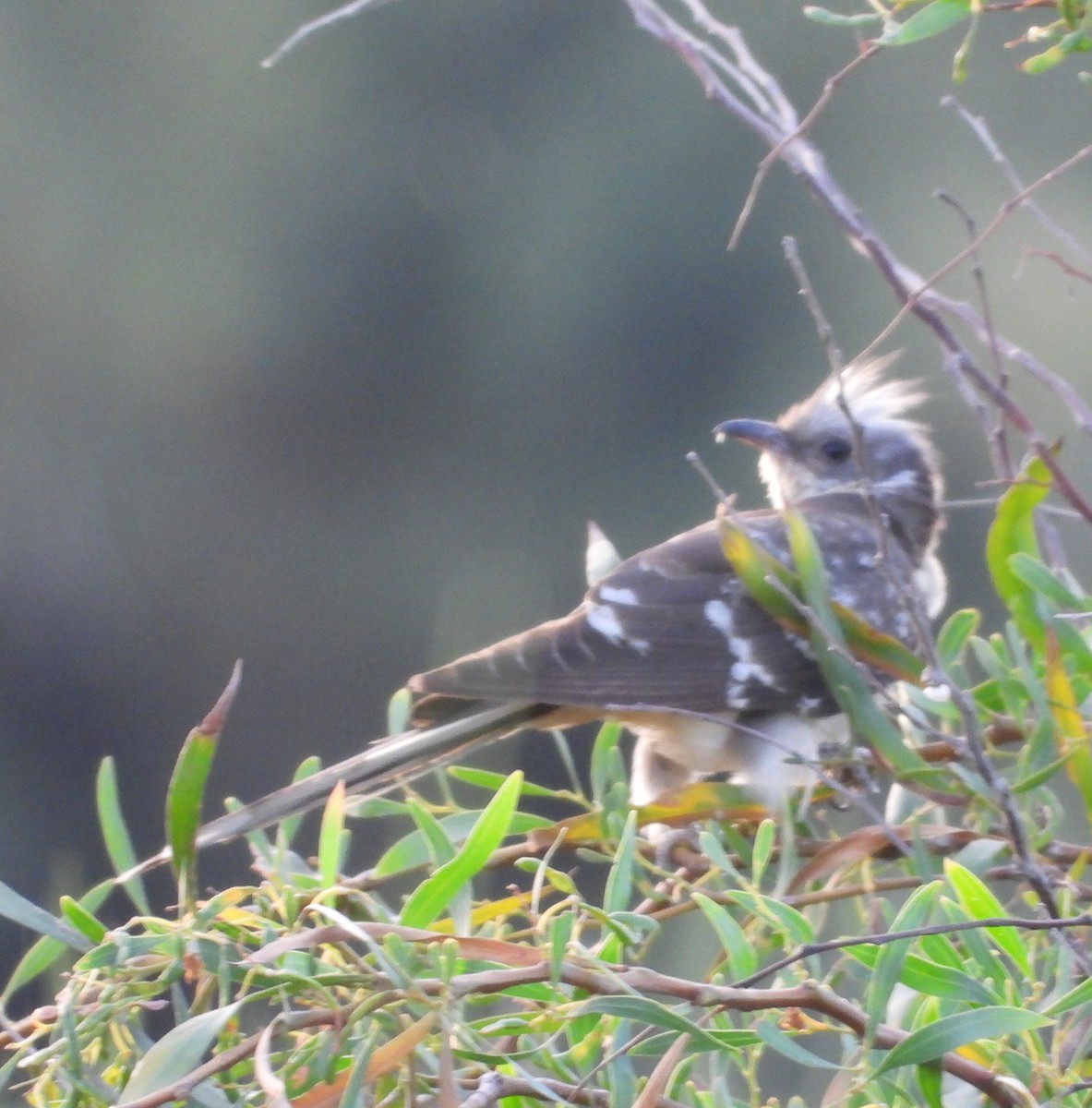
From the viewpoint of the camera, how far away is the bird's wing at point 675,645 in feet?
6.31

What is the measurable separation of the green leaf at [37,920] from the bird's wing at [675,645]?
40.9 inches

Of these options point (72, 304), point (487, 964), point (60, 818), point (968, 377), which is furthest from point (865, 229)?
point (72, 304)

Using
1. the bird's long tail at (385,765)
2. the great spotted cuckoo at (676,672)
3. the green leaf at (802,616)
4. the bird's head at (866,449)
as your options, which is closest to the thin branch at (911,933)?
the green leaf at (802,616)

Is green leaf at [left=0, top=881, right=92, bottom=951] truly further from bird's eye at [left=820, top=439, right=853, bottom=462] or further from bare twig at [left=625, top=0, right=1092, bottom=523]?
bird's eye at [left=820, top=439, right=853, bottom=462]

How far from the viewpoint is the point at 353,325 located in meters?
7.68

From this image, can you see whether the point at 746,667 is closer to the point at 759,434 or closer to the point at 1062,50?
the point at 759,434

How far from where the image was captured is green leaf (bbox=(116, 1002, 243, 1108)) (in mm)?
696

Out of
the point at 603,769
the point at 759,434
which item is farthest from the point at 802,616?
the point at 759,434

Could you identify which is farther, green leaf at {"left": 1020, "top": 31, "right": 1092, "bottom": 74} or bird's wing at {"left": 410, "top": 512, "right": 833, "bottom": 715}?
bird's wing at {"left": 410, "top": 512, "right": 833, "bottom": 715}

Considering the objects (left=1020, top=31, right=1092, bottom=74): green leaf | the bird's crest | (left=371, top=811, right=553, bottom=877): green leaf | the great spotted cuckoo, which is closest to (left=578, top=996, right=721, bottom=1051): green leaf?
(left=371, top=811, right=553, bottom=877): green leaf

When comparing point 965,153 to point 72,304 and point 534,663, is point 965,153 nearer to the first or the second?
point 72,304

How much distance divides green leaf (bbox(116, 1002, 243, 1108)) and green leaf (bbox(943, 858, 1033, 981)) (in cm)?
39

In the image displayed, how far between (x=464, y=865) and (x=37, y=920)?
0.73 ft

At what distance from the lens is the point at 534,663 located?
74.1 inches
